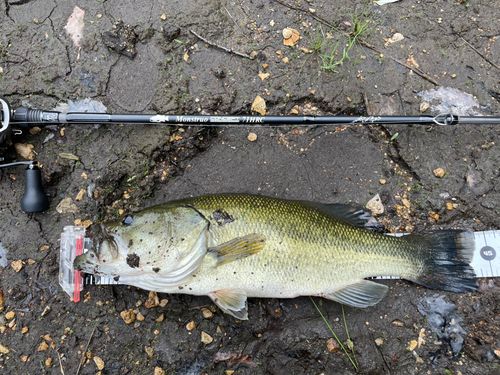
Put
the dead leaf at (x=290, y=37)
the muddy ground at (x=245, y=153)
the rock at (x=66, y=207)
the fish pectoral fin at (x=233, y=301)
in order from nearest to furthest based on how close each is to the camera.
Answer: the fish pectoral fin at (x=233, y=301) < the muddy ground at (x=245, y=153) < the rock at (x=66, y=207) < the dead leaf at (x=290, y=37)

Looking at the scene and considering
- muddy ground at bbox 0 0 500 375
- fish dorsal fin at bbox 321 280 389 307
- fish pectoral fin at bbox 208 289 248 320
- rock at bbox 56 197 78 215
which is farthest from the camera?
rock at bbox 56 197 78 215

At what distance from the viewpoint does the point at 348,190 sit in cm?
322

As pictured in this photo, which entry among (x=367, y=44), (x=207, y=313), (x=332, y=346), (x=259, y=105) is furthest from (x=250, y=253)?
(x=367, y=44)

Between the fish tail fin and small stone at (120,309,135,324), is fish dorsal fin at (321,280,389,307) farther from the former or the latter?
small stone at (120,309,135,324)

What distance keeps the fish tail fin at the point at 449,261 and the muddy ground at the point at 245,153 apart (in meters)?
0.25

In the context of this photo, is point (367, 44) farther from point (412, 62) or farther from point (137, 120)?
point (137, 120)

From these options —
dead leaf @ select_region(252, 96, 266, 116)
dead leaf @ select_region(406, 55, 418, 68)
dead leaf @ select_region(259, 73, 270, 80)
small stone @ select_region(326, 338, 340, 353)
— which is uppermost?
dead leaf @ select_region(259, 73, 270, 80)

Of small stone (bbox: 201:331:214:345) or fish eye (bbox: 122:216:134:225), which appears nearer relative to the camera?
fish eye (bbox: 122:216:134:225)

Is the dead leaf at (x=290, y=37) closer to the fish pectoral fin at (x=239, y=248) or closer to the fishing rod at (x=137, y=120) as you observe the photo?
the fishing rod at (x=137, y=120)

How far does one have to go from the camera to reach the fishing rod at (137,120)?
111 inches

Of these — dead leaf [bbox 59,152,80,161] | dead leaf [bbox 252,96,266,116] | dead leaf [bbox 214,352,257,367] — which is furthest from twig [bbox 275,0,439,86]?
dead leaf [bbox 214,352,257,367]

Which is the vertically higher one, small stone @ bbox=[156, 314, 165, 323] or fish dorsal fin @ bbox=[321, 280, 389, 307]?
fish dorsal fin @ bbox=[321, 280, 389, 307]

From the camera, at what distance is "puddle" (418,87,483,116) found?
131 inches

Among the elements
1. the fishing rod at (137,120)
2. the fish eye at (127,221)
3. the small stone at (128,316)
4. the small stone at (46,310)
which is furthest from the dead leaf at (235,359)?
the fishing rod at (137,120)
